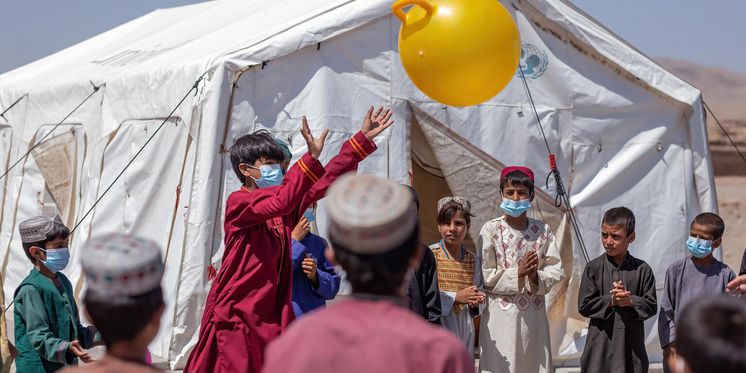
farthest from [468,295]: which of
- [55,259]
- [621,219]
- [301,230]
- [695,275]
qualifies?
[55,259]

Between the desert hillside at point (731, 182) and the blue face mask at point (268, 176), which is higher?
the blue face mask at point (268, 176)

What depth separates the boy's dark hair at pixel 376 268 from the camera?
2340 millimetres

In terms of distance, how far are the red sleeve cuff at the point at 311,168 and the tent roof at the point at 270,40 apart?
3.10 metres

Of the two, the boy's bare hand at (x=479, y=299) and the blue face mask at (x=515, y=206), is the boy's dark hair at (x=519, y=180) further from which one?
the boy's bare hand at (x=479, y=299)

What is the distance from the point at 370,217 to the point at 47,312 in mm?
2779

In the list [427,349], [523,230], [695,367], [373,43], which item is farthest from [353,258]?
[373,43]

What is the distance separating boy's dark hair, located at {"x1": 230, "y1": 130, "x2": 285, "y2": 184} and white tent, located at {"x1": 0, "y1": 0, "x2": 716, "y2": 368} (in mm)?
2171

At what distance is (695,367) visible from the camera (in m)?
2.32

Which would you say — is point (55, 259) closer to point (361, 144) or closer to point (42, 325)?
point (42, 325)

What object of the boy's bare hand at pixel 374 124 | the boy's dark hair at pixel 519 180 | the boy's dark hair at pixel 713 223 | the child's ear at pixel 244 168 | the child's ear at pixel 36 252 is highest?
the boy's bare hand at pixel 374 124

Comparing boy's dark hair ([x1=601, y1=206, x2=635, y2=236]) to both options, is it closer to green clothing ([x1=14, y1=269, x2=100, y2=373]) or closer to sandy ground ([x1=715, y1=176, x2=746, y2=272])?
green clothing ([x1=14, y1=269, x2=100, y2=373])

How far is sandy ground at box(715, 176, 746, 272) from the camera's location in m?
23.3

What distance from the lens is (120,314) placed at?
92.1 inches

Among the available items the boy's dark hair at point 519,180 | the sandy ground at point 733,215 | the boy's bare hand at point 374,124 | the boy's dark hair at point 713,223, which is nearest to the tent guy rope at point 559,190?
the boy's dark hair at point 519,180
